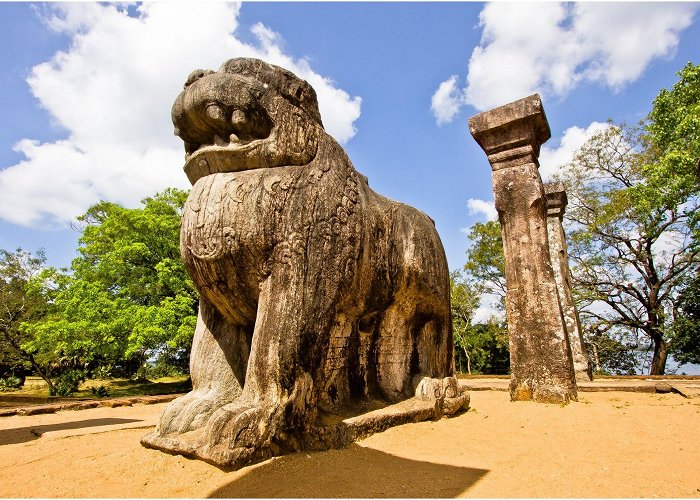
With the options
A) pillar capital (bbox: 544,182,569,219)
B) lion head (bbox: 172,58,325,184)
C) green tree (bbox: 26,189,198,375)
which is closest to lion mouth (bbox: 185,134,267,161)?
lion head (bbox: 172,58,325,184)

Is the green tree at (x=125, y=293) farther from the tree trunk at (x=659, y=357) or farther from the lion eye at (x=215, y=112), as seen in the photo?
the tree trunk at (x=659, y=357)

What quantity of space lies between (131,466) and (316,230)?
174cm

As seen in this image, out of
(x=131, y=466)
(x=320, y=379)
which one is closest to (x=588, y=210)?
(x=320, y=379)

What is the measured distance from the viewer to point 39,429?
470cm

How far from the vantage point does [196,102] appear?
2.94 m

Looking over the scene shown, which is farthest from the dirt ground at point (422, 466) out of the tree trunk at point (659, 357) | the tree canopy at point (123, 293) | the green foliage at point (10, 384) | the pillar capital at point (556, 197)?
the green foliage at point (10, 384)

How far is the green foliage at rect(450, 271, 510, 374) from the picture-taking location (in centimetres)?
1802

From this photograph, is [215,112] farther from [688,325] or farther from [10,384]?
[10,384]

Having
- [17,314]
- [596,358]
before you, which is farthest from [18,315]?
[596,358]

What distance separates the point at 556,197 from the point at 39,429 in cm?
857

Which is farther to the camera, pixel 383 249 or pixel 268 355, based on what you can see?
pixel 383 249

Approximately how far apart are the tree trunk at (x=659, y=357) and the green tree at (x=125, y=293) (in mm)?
13792

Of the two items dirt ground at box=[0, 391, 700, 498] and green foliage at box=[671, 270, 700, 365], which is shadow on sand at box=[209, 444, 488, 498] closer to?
dirt ground at box=[0, 391, 700, 498]

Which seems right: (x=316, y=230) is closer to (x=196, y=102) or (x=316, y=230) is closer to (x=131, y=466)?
(x=196, y=102)
